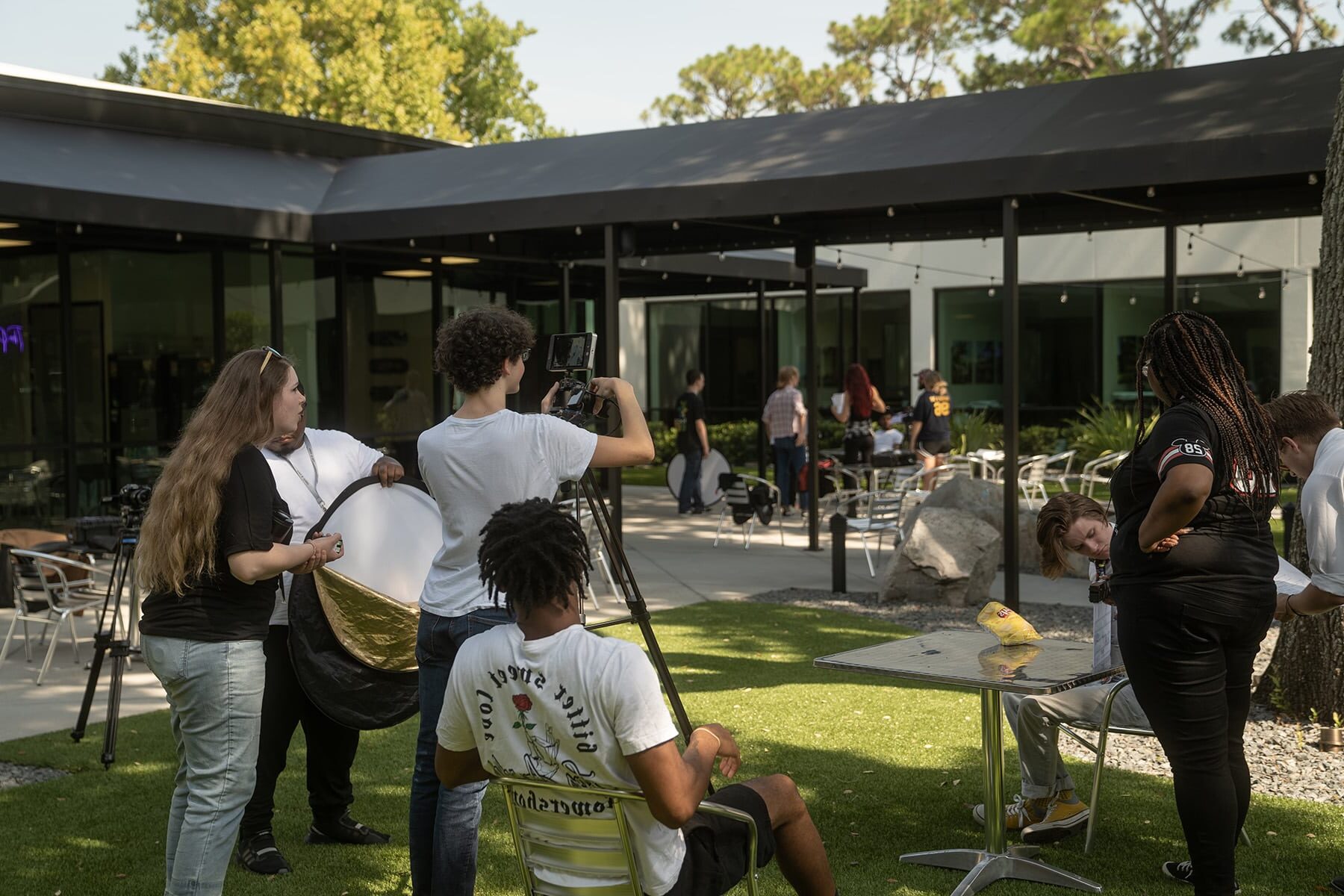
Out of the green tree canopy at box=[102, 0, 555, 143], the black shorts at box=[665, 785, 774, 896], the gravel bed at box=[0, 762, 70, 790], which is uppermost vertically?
the green tree canopy at box=[102, 0, 555, 143]

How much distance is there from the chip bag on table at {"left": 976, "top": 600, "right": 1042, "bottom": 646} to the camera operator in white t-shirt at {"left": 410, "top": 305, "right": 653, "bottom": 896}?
1.68m

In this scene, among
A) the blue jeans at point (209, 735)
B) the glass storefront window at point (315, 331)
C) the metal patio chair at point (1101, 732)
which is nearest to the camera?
the blue jeans at point (209, 735)

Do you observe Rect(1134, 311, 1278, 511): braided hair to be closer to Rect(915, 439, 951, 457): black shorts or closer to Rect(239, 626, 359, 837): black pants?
Rect(239, 626, 359, 837): black pants

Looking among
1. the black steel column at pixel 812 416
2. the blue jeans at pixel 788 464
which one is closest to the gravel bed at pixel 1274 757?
the black steel column at pixel 812 416

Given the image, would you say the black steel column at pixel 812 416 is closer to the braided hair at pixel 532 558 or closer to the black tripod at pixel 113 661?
the black tripod at pixel 113 661

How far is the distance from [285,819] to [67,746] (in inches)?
70.7

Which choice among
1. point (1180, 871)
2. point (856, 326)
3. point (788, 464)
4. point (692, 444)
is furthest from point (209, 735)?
point (856, 326)

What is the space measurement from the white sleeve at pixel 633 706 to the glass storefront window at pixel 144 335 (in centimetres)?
1141

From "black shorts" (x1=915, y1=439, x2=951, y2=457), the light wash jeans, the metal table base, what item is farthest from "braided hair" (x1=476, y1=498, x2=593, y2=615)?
"black shorts" (x1=915, y1=439, x2=951, y2=457)

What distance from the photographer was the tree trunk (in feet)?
19.8

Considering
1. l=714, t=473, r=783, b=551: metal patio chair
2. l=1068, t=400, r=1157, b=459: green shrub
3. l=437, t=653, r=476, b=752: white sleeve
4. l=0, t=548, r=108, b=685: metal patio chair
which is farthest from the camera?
l=1068, t=400, r=1157, b=459: green shrub

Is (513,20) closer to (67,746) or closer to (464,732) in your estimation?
(67,746)

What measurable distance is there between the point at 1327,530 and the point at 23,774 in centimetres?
546

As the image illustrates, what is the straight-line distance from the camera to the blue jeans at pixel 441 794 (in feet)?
11.8
